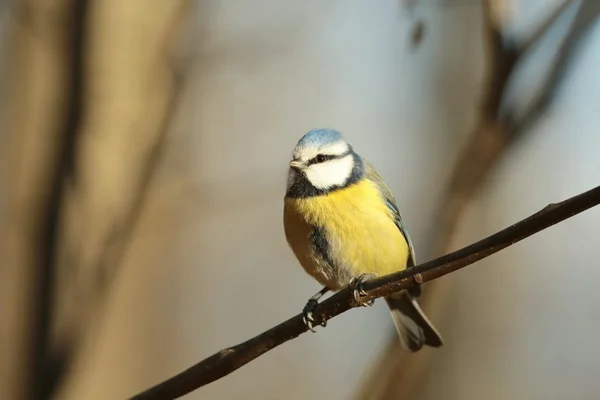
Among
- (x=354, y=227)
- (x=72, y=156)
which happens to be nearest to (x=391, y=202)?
(x=354, y=227)

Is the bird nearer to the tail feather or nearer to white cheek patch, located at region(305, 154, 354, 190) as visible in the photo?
white cheek patch, located at region(305, 154, 354, 190)

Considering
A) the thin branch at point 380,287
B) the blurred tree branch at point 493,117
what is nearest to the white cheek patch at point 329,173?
the blurred tree branch at point 493,117

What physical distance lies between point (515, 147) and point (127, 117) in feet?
2.94

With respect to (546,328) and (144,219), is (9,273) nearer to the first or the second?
(144,219)

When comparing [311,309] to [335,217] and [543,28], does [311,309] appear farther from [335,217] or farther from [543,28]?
[543,28]

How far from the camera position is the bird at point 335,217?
973mm

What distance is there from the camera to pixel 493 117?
892 mm

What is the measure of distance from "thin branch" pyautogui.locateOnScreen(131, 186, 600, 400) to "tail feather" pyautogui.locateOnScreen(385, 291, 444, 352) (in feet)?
1.29

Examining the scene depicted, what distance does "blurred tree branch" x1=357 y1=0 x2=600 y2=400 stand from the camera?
86 centimetres

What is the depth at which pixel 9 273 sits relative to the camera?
1.30 metres

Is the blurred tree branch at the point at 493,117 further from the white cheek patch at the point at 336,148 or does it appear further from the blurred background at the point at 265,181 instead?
the white cheek patch at the point at 336,148

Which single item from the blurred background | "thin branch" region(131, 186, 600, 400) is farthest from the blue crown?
"thin branch" region(131, 186, 600, 400)

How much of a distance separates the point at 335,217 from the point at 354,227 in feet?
0.12

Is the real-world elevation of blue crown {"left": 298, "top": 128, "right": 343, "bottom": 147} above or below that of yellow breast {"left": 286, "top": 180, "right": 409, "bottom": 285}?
above
